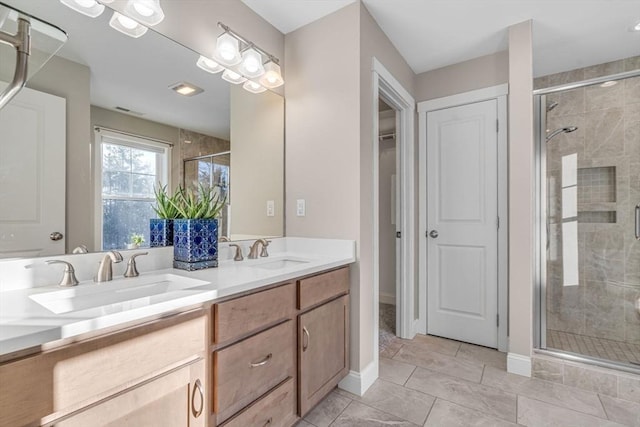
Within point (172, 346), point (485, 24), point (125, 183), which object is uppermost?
point (485, 24)

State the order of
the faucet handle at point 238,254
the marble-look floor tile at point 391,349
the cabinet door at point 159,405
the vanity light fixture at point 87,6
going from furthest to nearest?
1. the marble-look floor tile at point 391,349
2. the faucet handle at point 238,254
3. the vanity light fixture at point 87,6
4. the cabinet door at point 159,405

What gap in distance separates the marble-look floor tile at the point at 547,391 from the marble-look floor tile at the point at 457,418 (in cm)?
37

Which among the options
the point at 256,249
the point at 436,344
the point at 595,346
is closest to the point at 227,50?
the point at 256,249

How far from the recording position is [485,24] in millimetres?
2133

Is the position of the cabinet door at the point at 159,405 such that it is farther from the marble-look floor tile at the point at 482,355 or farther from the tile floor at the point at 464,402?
the marble-look floor tile at the point at 482,355

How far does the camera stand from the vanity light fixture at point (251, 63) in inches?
72.7

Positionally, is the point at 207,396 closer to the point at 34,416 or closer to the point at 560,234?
the point at 34,416

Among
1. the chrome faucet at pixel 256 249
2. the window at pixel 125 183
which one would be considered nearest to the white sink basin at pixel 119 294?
the window at pixel 125 183

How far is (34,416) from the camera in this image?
2.25ft

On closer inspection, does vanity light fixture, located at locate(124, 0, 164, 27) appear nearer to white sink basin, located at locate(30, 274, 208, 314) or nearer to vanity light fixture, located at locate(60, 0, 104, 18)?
vanity light fixture, located at locate(60, 0, 104, 18)

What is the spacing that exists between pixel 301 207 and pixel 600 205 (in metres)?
2.61

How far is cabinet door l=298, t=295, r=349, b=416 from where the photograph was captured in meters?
1.49

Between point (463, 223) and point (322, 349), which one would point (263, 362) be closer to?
point (322, 349)

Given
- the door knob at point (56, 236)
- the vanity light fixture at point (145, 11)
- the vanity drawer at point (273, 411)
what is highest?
the vanity light fixture at point (145, 11)
